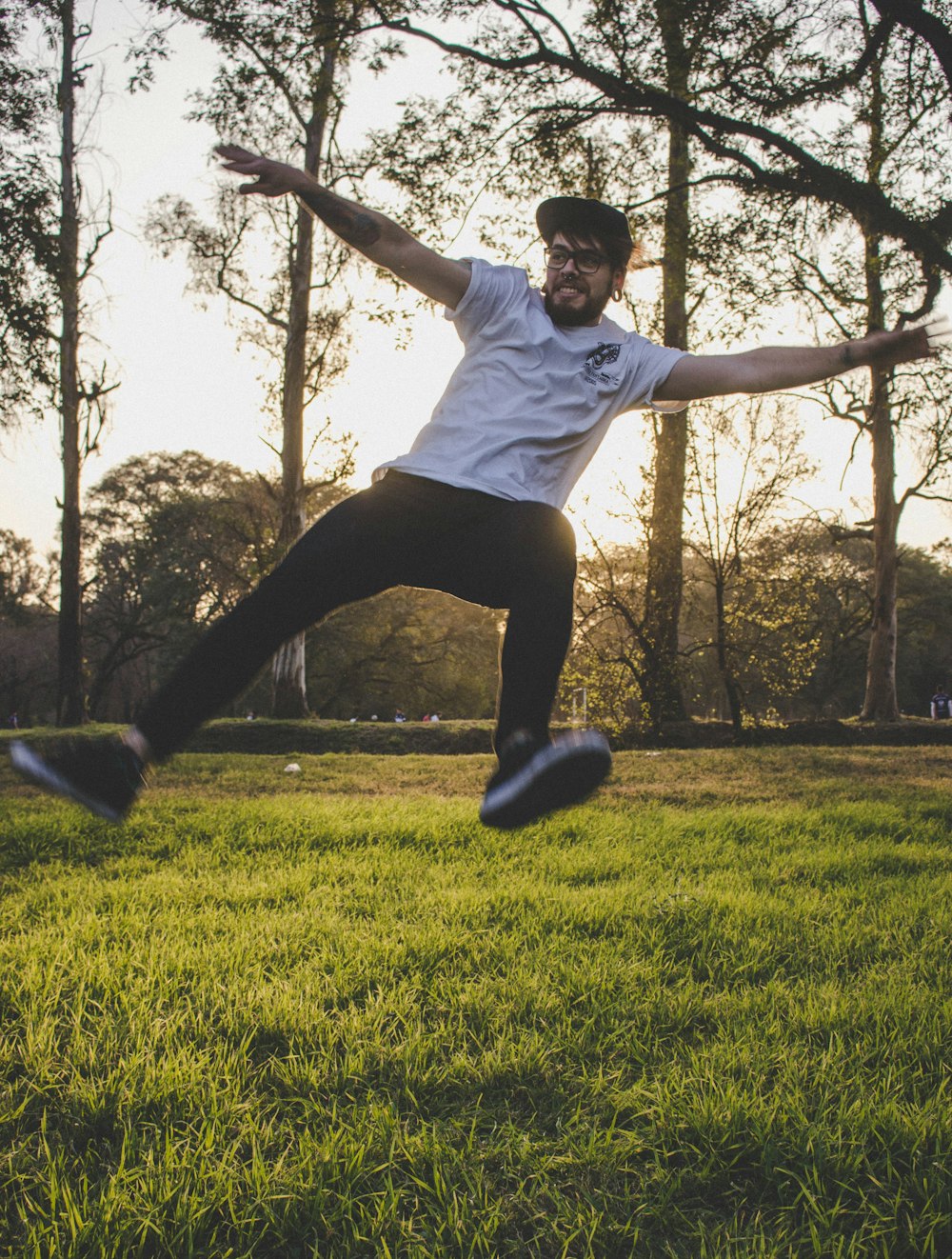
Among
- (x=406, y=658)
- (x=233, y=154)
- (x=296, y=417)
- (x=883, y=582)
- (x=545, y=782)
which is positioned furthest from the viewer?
(x=406, y=658)

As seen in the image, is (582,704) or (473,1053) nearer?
(473,1053)

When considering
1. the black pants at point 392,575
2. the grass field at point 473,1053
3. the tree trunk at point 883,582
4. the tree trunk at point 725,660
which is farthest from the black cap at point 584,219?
the tree trunk at point 883,582

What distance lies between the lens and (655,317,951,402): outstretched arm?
279cm

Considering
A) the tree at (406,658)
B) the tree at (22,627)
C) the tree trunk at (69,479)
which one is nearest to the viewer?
the tree trunk at (69,479)

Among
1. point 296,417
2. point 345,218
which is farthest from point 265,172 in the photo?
point 296,417

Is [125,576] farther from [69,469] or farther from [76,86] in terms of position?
[76,86]

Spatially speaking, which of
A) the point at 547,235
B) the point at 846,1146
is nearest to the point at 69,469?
the point at 547,235

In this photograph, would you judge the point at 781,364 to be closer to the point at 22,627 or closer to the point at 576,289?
the point at 576,289

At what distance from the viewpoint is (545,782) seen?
88.0 inches

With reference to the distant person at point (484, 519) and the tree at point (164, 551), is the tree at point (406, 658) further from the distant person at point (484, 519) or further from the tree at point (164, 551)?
the distant person at point (484, 519)

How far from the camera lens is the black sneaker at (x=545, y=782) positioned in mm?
2238

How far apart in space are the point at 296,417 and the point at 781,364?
15711 mm

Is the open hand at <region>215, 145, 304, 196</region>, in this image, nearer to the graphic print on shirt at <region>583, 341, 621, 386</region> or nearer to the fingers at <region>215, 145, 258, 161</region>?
the fingers at <region>215, 145, 258, 161</region>

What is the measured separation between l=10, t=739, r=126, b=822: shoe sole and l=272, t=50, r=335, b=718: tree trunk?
14.0 meters
